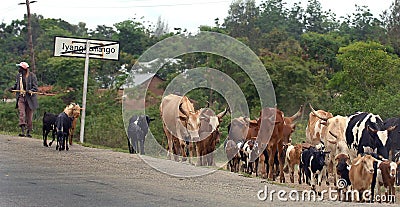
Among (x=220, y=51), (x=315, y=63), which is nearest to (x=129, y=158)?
(x=220, y=51)

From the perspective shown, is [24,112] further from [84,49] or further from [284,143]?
[284,143]

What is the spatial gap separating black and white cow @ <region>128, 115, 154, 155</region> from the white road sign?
4.23 m

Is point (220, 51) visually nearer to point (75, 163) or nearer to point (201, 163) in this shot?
point (201, 163)

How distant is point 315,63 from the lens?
1715 inches

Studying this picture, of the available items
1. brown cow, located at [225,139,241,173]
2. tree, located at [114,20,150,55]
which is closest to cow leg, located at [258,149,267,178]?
brown cow, located at [225,139,241,173]

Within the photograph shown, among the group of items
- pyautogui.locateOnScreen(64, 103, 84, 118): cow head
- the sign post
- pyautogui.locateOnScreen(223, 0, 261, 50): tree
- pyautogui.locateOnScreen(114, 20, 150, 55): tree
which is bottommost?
pyautogui.locateOnScreen(64, 103, 84, 118): cow head

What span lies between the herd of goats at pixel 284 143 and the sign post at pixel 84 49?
3670mm

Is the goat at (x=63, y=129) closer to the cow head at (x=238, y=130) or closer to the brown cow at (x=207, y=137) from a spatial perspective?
the brown cow at (x=207, y=137)

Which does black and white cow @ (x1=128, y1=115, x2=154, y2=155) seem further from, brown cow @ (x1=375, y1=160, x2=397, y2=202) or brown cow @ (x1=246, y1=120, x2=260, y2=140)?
brown cow @ (x1=375, y1=160, x2=397, y2=202)

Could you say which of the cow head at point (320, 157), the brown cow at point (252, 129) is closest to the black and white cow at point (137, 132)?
the brown cow at point (252, 129)

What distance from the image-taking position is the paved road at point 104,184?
10086 millimetres

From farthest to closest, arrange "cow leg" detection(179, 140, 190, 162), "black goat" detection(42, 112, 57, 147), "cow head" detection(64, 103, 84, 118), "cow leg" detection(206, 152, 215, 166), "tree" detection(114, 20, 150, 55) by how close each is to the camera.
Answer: "tree" detection(114, 20, 150, 55), "cow head" detection(64, 103, 84, 118), "black goat" detection(42, 112, 57, 147), "cow leg" detection(179, 140, 190, 162), "cow leg" detection(206, 152, 215, 166)

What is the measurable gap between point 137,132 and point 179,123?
167 cm

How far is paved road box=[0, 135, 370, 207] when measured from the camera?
33.1 ft
